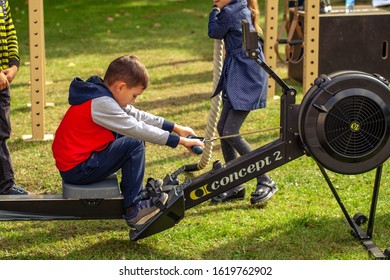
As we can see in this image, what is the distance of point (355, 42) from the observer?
32.1ft

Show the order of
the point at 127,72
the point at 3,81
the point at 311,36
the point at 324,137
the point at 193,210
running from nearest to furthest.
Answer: the point at 324,137 < the point at 127,72 < the point at 193,210 < the point at 3,81 < the point at 311,36

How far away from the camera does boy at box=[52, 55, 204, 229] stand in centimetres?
487

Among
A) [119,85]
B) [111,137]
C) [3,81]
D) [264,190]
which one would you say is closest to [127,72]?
[119,85]

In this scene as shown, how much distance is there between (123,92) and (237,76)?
113cm

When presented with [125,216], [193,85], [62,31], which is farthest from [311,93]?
[62,31]

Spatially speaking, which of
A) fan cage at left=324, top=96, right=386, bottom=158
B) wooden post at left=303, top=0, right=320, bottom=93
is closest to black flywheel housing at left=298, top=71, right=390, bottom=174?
fan cage at left=324, top=96, right=386, bottom=158

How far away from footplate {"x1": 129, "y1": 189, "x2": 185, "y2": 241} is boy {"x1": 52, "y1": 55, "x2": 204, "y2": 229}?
5 centimetres

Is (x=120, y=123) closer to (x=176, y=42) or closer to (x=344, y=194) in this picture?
(x=344, y=194)

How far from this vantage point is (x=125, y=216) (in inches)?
197

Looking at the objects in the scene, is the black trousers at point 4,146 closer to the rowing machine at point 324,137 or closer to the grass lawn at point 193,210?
the grass lawn at point 193,210

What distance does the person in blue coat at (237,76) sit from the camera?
582cm

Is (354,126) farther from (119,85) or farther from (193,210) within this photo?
(193,210)

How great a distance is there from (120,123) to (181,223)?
3.24 feet

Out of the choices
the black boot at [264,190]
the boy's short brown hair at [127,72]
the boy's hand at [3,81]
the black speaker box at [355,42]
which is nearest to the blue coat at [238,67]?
the black boot at [264,190]
